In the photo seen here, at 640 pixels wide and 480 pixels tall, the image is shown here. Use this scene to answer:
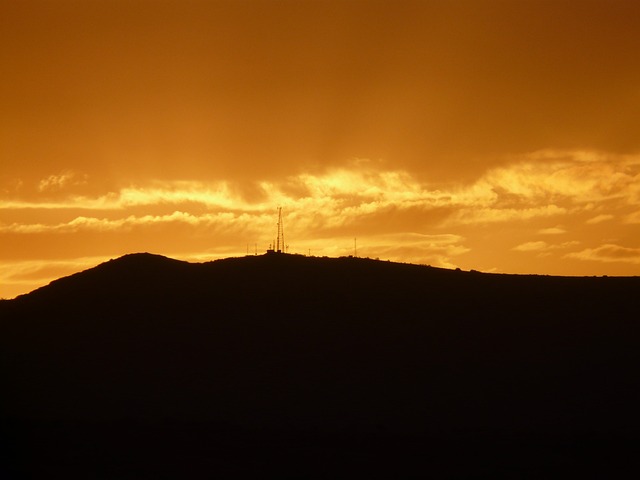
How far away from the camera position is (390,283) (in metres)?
41.4

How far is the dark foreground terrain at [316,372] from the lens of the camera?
29031 millimetres

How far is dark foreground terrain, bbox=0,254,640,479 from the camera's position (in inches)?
1143

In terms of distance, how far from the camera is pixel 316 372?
114ft

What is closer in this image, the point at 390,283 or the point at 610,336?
the point at 610,336

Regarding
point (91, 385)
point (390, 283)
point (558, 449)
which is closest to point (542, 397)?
point (558, 449)

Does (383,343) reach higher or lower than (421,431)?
higher

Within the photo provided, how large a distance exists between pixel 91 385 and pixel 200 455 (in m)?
6.98

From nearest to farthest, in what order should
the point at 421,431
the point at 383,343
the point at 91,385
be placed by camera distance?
the point at 421,431
the point at 91,385
the point at 383,343

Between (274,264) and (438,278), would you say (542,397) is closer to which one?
(438,278)

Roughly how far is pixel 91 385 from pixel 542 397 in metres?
15.9

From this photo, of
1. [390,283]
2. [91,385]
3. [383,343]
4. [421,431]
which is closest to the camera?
[421,431]

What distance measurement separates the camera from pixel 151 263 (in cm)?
4178

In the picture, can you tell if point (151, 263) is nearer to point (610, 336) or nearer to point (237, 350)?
point (237, 350)

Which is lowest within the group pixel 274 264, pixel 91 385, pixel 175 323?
pixel 91 385
